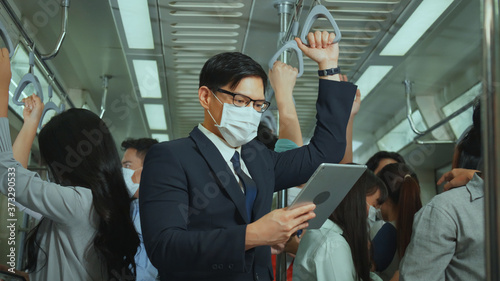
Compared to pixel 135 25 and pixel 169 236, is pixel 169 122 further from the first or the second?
pixel 169 236

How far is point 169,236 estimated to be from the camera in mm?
1552

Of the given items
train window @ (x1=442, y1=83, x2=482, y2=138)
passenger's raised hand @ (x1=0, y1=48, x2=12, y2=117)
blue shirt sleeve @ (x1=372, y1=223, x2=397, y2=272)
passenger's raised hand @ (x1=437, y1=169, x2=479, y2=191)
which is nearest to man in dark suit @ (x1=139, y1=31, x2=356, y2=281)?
passenger's raised hand @ (x1=437, y1=169, x2=479, y2=191)

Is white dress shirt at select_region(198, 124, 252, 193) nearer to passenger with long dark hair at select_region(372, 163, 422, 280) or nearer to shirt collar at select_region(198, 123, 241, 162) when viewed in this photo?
shirt collar at select_region(198, 123, 241, 162)

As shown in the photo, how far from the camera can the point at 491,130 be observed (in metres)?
1.08

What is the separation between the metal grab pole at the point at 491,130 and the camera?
3.47ft

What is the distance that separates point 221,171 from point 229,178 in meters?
0.03

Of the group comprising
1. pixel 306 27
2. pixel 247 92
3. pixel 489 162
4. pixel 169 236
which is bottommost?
pixel 169 236

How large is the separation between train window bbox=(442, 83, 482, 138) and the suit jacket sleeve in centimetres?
A: 398

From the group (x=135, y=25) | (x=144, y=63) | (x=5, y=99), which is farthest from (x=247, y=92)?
(x=144, y=63)

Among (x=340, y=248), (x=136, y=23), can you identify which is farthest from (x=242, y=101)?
(x=136, y=23)

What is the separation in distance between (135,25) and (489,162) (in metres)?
3.67

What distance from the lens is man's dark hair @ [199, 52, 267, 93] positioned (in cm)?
184

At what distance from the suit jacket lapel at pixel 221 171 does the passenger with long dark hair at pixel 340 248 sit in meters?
0.75

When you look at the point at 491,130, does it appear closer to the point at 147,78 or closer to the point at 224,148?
the point at 224,148
